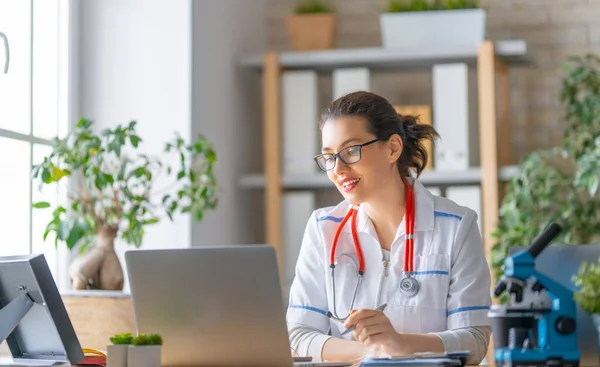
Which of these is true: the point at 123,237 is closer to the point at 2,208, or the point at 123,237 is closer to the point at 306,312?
the point at 2,208

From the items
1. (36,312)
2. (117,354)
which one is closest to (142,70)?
(36,312)

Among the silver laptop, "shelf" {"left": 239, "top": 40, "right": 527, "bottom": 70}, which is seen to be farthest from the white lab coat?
"shelf" {"left": 239, "top": 40, "right": 527, "bottom": 70}

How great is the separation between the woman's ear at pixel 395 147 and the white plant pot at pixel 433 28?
141 cm

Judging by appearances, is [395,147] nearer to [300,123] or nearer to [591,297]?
[591,297]

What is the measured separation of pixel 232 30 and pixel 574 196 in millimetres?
1540

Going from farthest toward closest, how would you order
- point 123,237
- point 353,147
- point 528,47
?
point 528,47 < point 123,237 < point 353,147

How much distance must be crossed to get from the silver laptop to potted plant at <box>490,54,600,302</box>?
1.87 meters

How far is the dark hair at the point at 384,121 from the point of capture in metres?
2.55

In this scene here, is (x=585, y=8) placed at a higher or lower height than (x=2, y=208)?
higher

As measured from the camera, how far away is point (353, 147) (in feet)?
8.22

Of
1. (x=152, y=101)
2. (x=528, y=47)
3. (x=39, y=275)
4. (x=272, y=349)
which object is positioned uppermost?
(x=528, y=47)

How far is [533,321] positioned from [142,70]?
2.28m

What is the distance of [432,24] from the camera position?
394 centimetres

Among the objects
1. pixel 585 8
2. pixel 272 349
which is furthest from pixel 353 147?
pixel 585 8
